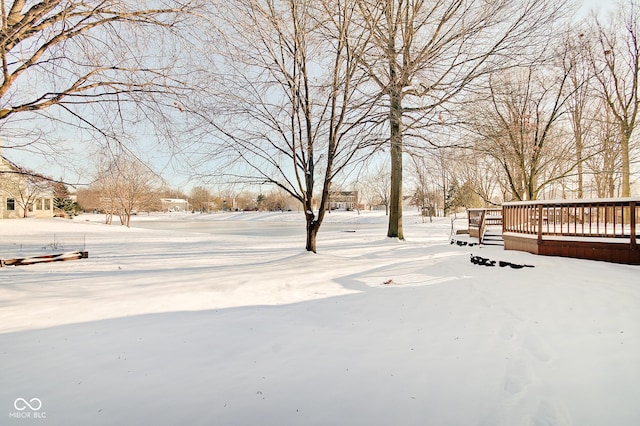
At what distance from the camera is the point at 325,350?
3355mm

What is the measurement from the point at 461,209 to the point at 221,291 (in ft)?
155

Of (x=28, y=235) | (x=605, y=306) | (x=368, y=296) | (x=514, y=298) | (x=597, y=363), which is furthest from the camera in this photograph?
(x=28, y=235)

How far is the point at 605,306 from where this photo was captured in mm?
4250

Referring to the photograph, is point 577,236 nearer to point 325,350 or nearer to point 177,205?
point 325,350

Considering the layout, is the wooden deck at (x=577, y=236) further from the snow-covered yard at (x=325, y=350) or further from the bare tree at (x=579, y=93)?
the bare tree at (x=579, y=93)

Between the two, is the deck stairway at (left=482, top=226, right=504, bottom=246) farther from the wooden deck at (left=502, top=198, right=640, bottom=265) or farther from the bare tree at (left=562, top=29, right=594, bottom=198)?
the bare tree at (left=562, top=29, right=594, bottom=198)

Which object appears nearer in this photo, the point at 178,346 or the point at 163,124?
the point at 178,346

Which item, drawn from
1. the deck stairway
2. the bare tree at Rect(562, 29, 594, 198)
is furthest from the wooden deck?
the bare tree at Rect(562, 29, 594, 198)

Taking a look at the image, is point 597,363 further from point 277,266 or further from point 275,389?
point 277,266

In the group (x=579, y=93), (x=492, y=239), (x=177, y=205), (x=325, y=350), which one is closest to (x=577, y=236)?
(x=492, y=239)

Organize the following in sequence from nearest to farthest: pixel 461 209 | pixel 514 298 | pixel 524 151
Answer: pixel 514 298, pixel 524 151, pixel 461 209

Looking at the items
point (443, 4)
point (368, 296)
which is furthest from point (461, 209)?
point (368, 296)

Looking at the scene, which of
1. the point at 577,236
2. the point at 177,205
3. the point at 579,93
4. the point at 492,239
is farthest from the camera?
the point at 177,205

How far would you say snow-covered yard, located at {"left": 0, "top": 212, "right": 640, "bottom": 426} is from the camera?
2.38 meters
